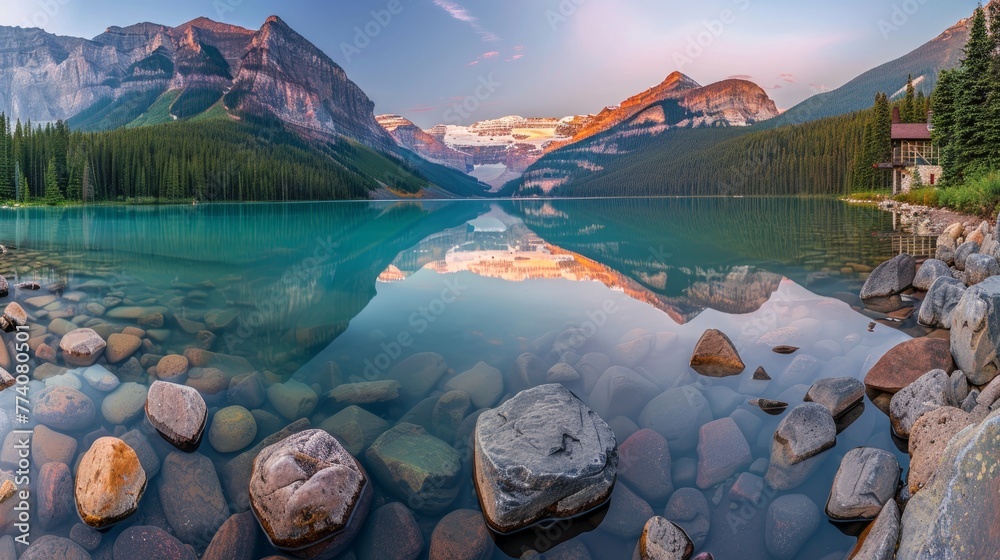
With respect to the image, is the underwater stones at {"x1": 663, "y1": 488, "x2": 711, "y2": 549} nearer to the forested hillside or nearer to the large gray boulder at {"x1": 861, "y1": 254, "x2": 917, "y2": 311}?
the large gray boulder at {"x1": 861, "y1": 254, "x2": 917, "y2": 311}

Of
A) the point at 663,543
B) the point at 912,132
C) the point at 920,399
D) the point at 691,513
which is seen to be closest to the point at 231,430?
the point at 663,543

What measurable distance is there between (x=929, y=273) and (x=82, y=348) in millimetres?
19845

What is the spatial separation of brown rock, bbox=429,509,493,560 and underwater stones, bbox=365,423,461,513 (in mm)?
361

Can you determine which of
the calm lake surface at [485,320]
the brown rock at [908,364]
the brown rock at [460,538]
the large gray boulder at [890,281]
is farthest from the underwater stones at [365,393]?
the large gray boulder at [890,281]

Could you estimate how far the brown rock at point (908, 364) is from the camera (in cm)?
823

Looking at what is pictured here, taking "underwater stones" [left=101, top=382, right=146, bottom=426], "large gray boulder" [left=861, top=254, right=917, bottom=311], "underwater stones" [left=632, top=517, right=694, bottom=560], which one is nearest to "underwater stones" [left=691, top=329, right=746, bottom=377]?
"underwater stones" [left=632, top=517, right=694, bottom=560]

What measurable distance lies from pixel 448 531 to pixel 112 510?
3676 millimetres

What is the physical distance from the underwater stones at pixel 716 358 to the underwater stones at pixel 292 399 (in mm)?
6595

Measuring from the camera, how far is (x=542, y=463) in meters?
5.65

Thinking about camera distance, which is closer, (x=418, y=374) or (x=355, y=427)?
(x=355, y=427)

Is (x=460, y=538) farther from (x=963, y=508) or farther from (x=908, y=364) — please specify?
(x=908, y=364)

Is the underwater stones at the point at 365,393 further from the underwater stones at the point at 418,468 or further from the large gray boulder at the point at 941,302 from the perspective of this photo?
the large gray boulder at the point at 941,302

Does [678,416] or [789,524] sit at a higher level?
[678,416]

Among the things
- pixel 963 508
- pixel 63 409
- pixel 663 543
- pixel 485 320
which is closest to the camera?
pixel 963 508
